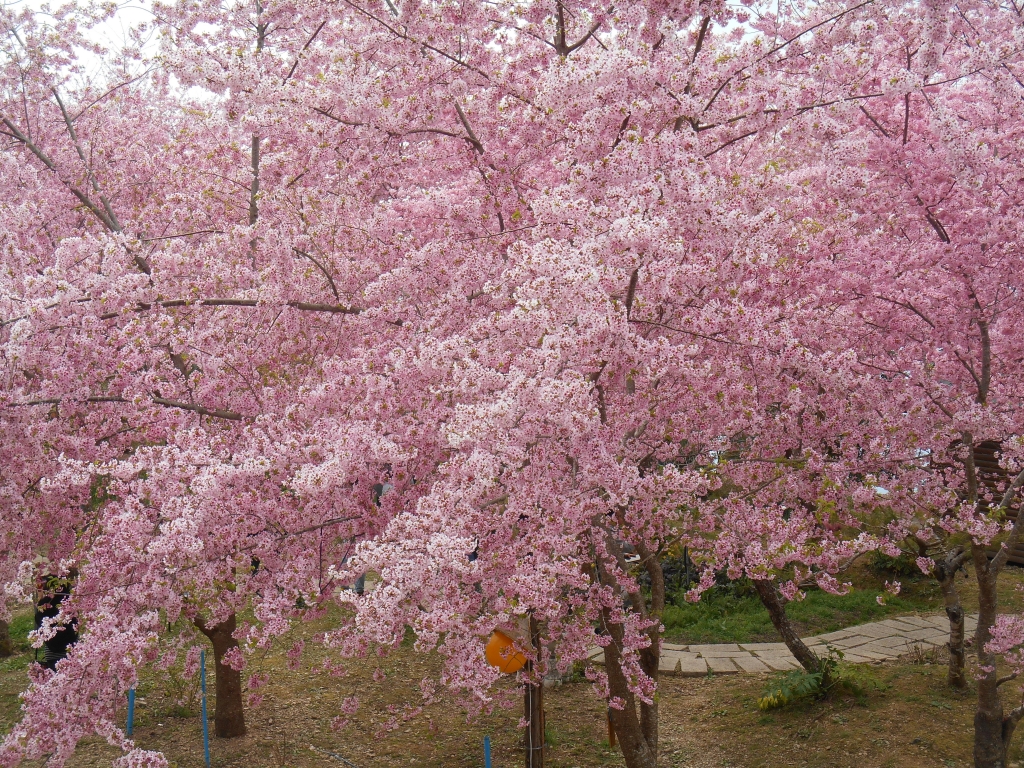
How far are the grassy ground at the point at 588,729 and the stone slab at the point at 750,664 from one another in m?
0.27

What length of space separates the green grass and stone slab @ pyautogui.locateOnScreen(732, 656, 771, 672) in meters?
0.68

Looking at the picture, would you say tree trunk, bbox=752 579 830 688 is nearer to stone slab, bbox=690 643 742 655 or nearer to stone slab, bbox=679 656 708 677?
stone slab, bbox=679 656 708 677

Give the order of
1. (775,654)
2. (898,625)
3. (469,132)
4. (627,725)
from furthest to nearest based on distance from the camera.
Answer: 1. (898,625)
2. (775,654)
3. (469,132)
4. (627,725)

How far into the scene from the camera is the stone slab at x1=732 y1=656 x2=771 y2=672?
925 centimetres

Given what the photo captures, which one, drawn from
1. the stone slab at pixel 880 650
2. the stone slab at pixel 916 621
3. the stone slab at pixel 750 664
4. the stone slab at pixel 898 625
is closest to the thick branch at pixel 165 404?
the stone slab at pixel 750 664

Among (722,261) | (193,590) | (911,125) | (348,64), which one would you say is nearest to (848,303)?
(911,125)

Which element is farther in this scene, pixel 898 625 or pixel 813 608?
pixel 813 608

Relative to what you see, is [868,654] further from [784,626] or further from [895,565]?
[895,565]

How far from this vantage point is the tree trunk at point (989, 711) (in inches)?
235

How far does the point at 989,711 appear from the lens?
19.8 ft

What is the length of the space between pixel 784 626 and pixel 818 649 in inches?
71.0

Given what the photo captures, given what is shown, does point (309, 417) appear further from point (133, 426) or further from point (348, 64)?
point (348, 64)

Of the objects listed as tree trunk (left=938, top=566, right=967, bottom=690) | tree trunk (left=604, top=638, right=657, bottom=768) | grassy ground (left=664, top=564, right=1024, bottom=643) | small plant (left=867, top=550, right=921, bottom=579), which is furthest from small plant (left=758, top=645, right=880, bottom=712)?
small plant (left=867, top=550, right=921, bottom=579)

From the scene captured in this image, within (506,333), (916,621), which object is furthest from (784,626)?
(506,333)
